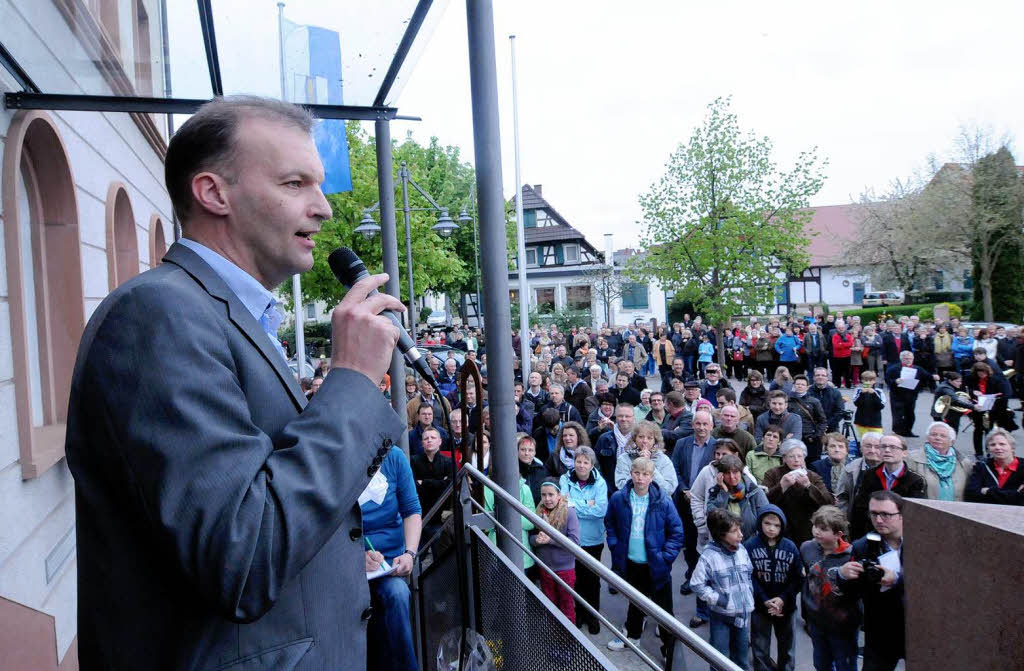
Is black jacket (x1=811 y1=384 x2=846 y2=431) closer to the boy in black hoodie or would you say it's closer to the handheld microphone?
the boy in black hoodie

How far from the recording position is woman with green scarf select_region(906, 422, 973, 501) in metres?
7.12

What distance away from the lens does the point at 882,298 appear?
5584cm

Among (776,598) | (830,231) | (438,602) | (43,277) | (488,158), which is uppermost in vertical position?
(830,231)

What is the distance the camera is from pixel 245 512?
1.15 meters

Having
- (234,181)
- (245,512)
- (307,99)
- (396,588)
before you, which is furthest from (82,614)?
(307,99)

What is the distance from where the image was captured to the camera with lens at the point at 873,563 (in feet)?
17.5

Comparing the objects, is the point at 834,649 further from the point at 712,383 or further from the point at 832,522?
the point at 712,383

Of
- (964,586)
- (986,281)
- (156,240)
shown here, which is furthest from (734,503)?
(986,281)

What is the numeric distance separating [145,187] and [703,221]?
51.3 feet

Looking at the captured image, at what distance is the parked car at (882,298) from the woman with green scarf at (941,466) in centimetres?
4904

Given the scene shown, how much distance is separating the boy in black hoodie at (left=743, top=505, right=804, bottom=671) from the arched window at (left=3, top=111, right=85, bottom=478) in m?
4.78

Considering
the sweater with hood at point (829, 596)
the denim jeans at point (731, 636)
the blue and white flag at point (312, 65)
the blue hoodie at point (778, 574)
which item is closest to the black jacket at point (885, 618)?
the sweater with hood at point (829, 596)

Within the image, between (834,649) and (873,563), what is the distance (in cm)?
72

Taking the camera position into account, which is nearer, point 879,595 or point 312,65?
point 312,65
